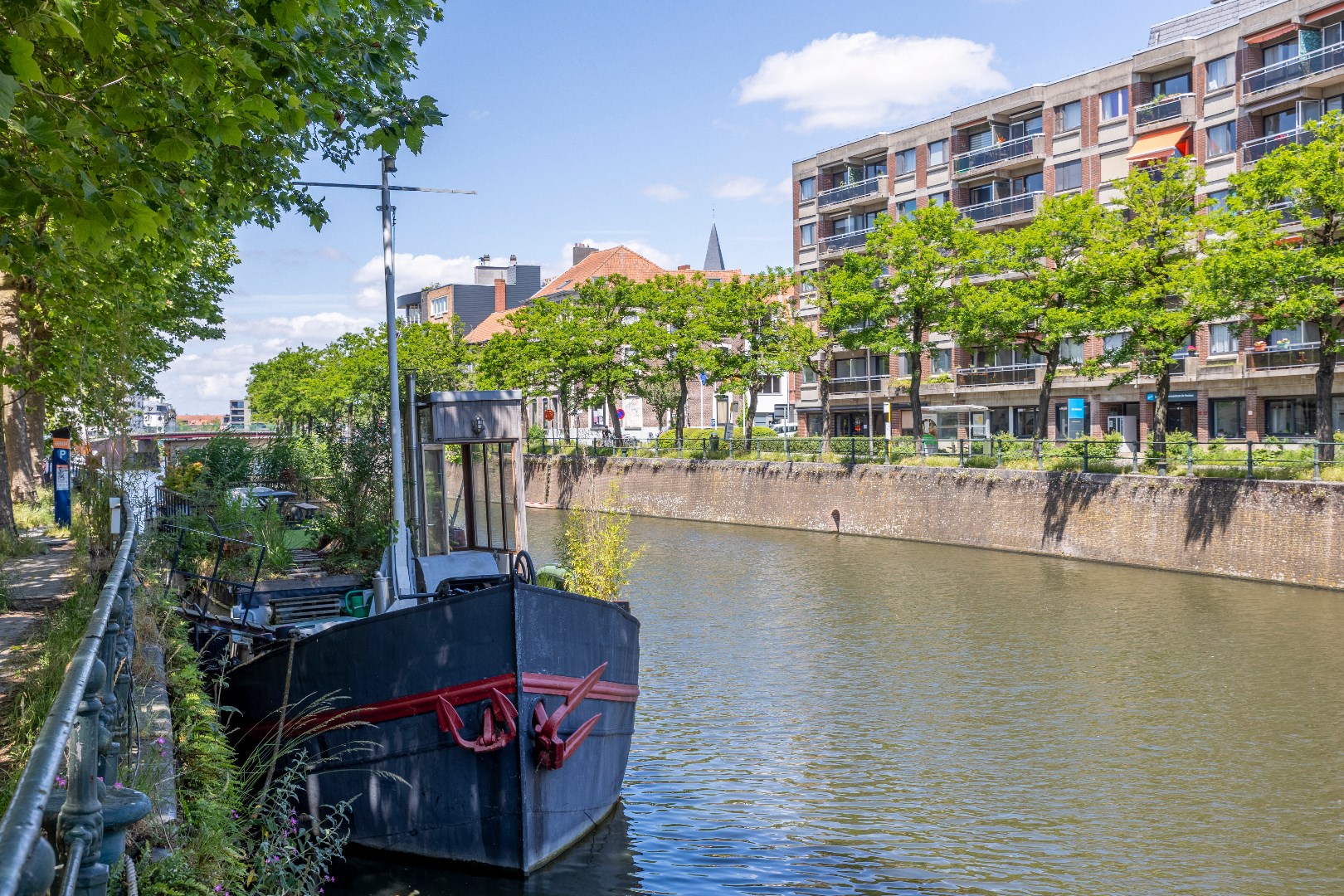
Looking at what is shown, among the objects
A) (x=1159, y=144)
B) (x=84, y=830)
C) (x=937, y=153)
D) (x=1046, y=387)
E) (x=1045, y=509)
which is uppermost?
(x=937, y=153)

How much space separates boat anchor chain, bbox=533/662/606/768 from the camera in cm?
870

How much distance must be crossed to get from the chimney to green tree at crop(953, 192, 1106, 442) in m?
60.7

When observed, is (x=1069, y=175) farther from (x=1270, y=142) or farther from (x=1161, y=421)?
(x=1161, y=421)

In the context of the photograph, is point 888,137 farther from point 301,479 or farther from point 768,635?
point 768,635

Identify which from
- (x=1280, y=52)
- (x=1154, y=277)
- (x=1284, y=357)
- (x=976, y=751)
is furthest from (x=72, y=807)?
(x=1280, y=52)

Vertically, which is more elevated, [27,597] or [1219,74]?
[1219,74]

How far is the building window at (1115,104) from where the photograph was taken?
42.0 m

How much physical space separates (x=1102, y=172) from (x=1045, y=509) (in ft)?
62.9

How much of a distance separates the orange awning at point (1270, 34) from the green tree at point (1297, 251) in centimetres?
1190

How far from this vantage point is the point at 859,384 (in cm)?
5303

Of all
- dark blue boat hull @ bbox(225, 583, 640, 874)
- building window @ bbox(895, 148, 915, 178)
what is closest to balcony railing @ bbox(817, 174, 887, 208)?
building window @ bbox(895, 148, 915, 178)

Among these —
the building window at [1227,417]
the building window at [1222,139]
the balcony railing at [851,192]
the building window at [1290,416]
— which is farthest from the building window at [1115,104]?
the building window at [1290,416]

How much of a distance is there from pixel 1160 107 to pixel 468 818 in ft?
130

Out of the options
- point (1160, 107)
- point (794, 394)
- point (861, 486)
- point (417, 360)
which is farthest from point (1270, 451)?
point (417, 360)
